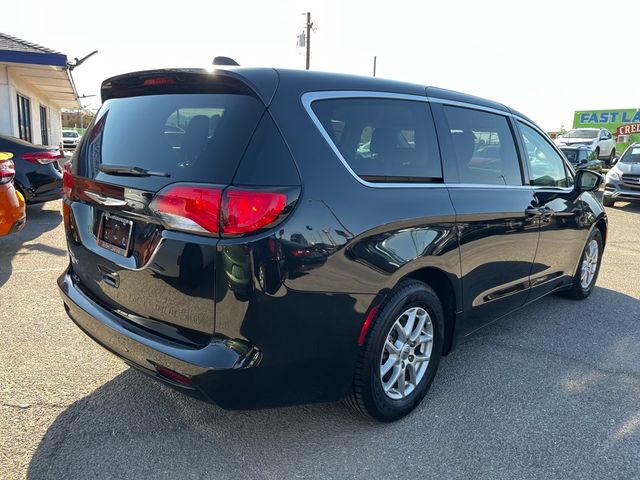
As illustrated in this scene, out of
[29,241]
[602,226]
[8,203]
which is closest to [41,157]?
[29,241]

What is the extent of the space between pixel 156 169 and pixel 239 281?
2.21 feet

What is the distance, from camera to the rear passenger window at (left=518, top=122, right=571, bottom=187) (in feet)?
13.1

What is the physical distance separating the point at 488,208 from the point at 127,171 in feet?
7.11

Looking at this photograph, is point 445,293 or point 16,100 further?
point 16,100

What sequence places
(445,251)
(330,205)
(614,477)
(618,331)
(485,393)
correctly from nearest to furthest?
(330,205) → (614,477) → (445,251) → (485,393) → (618,331)

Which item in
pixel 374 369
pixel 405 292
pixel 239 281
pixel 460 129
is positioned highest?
pixel 460 129

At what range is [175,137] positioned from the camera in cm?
238

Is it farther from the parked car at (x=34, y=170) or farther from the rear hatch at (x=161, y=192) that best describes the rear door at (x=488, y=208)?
the parked car at (x=34, y=170)

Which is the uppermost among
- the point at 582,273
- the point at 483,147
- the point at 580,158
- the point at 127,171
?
the point at 483,147

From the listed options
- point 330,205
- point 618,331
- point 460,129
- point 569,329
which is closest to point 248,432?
point 330,205

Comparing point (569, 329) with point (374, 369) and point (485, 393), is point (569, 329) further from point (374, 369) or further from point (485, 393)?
point (374, 369)

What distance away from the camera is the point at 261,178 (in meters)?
2.11

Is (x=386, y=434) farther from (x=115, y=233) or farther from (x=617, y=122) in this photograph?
(x=617, y=122)

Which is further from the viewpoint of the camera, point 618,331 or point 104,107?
point 618,331
